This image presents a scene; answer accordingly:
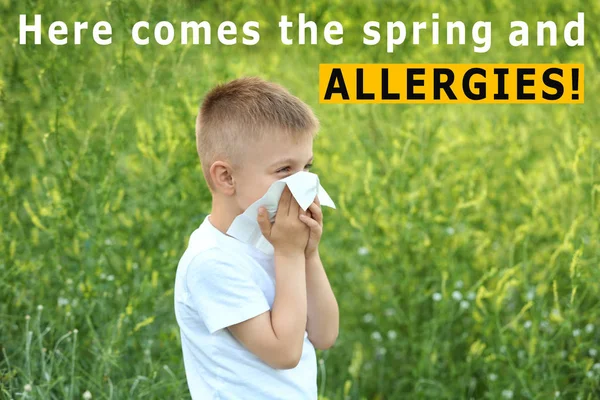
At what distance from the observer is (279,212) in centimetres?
156

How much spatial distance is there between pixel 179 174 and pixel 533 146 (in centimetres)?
188

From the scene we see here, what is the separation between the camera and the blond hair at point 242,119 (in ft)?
5.32

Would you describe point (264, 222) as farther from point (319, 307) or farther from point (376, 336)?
point (376, 336)

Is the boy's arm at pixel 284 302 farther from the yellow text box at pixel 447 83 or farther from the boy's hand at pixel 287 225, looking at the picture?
the yellow text box at pixel 447 83

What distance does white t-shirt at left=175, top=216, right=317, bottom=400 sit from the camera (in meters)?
1.54

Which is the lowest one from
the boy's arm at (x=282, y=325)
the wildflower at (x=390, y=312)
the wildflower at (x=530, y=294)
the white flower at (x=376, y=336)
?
the white flower at (x=376, y=336)

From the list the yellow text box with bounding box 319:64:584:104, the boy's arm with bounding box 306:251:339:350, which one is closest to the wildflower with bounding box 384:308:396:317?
the yellow text box with bounding box 319:64:584:104

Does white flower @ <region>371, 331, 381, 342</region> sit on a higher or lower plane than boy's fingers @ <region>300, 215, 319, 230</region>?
lower

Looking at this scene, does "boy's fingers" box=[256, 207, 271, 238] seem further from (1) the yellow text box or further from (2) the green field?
(1) the yellow text box

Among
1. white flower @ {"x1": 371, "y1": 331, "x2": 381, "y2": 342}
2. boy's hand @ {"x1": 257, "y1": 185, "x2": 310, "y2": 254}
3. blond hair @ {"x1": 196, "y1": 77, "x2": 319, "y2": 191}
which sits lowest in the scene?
white flower @ {"x1": 371, "y1": 331, "x2": 381, "y2": 342}

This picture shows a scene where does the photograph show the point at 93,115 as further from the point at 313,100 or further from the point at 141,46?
the point at 313,100

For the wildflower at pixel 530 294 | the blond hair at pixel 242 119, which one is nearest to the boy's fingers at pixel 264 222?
the blond hair at pixel 242 119

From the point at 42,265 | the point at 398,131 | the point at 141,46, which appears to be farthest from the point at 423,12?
the point at 42,265

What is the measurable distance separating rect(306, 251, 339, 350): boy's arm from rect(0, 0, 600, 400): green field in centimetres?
82
